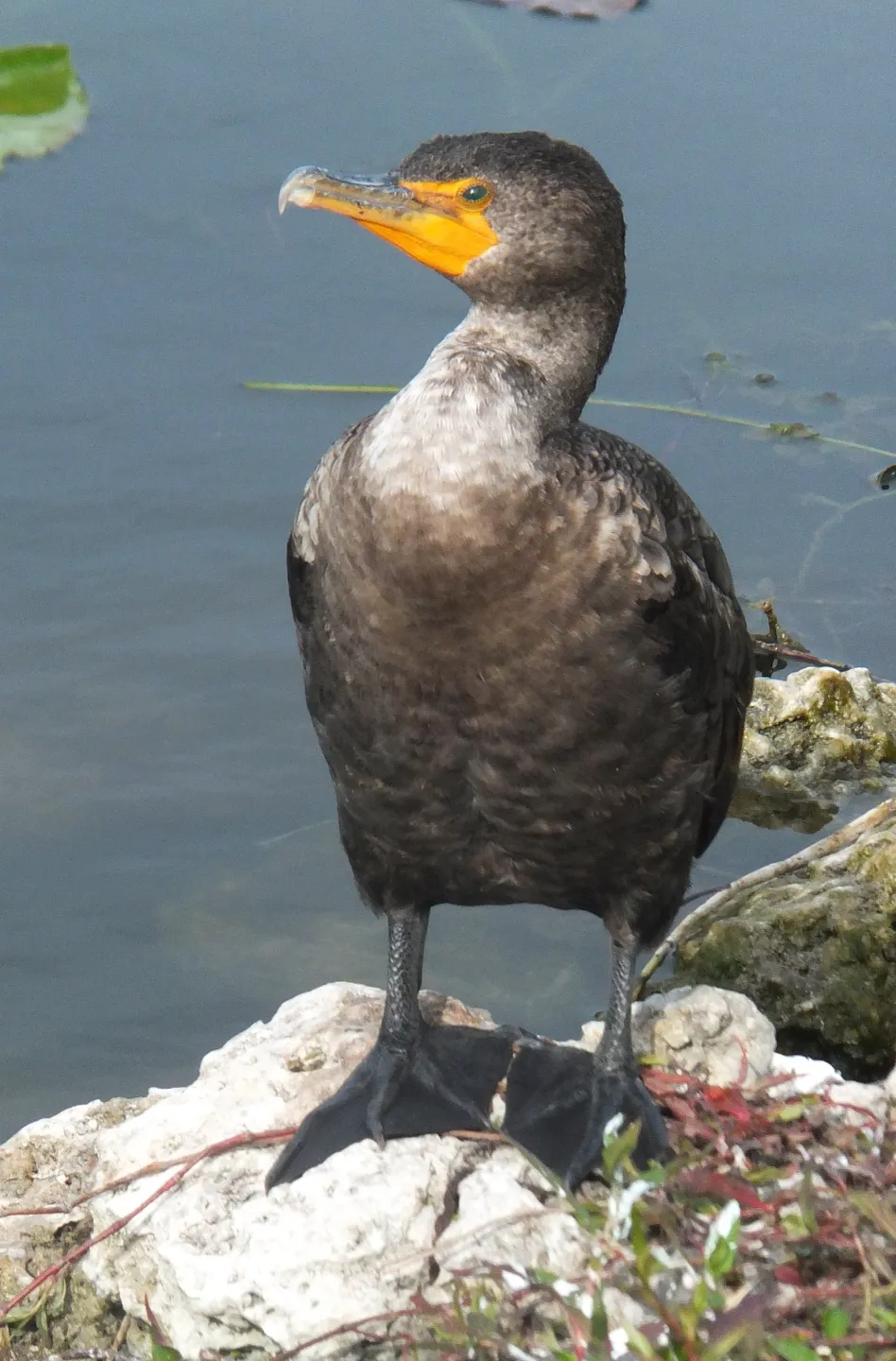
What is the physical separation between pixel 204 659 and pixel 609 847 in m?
2.25

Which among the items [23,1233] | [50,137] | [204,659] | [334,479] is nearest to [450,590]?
[334,479]

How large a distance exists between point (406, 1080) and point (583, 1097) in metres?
0.34

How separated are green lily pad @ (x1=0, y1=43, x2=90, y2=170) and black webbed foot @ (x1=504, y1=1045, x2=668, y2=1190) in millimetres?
4509

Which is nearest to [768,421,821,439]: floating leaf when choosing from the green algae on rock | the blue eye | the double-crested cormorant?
the green algae on rock

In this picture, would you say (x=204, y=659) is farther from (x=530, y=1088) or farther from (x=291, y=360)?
(x=530, y=1088)

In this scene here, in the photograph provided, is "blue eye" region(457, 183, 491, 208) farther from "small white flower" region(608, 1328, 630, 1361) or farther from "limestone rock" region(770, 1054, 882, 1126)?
"small white flower" region(608, 1328, 630, 1361)

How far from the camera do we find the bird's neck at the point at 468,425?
10.9 ft

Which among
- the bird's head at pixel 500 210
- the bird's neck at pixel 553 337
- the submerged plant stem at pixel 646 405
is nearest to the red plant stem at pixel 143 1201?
the bird's neck at pixel 553 337

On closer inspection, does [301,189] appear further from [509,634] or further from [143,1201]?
[143,1201]

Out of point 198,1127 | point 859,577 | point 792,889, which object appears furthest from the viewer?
point 859,577

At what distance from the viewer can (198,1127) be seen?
3580 millimetres

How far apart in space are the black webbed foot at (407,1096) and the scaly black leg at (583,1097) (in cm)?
6

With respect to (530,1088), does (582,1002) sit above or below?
below

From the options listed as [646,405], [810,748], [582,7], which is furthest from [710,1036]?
[582,7]
